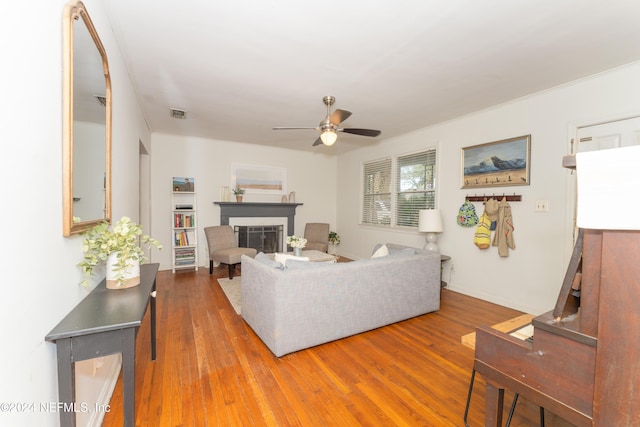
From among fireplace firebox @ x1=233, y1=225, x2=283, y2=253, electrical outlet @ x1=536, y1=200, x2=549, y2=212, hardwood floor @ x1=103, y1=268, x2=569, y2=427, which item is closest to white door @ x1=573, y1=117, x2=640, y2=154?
electrical outlet @ x1=536, y1=200, x2=549, y2=212

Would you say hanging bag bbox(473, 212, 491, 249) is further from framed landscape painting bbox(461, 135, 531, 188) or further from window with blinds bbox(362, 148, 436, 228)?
window with blinds bbox(362, 148, 436, 228)

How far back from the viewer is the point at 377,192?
5.45 metres

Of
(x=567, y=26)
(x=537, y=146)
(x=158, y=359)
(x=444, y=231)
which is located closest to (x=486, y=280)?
(x=444, y=231)

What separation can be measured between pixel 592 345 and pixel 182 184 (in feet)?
17.6

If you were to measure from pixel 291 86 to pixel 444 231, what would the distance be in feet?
9.75

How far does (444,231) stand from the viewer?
4.11m

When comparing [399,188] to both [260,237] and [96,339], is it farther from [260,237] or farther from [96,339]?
[96,339]

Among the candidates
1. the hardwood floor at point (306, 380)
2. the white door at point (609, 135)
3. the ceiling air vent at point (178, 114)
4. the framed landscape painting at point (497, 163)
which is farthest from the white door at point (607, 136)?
the ceiling air vent at point (178, 114)

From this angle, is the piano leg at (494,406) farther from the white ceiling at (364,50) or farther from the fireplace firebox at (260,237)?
the fireplace firebox at (260,237)

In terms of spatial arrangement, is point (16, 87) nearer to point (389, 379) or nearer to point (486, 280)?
point (389, 379)

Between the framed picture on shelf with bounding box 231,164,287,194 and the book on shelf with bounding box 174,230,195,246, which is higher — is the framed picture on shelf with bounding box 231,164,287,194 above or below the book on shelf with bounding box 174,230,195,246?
above

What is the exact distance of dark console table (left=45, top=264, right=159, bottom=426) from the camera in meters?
1.02

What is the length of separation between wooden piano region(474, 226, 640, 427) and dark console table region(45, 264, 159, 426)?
5.03 ft

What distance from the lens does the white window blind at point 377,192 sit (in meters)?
5.21
